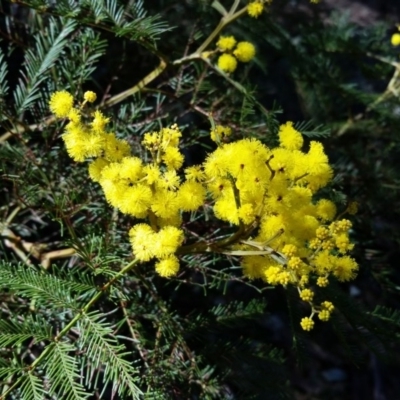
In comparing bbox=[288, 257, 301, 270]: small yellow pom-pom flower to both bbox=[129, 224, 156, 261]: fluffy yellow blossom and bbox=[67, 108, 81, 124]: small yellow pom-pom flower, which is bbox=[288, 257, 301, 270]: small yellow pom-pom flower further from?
bbox=[67, 108, 81, 124]: small yellow pom-pom flower

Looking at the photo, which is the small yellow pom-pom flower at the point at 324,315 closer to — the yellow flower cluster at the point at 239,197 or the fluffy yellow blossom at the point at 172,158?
the yellow flower cluster at the point at 239,197

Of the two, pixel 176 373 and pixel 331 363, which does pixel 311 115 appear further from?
pixel 331 363

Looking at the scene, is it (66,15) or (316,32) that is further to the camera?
(316,32)

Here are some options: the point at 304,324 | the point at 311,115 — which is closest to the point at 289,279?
the point at 304,324

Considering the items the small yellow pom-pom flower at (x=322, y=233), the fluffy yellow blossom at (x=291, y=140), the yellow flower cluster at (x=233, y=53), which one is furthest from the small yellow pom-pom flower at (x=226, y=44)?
the small yellow pom-pom flower at (x=322, y=233)

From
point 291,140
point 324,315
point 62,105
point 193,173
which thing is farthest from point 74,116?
point 324,315

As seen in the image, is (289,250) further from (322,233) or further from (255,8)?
(255,8)

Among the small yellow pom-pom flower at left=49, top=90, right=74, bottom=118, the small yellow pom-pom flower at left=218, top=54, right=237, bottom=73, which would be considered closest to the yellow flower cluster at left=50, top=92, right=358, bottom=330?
the small yellow pom-pom flower at left=49, top=90, right=74, bottom=118
